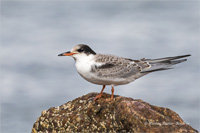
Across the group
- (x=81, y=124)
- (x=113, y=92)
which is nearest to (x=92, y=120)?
(x=81, y=124)

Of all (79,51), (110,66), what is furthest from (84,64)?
(110,66)

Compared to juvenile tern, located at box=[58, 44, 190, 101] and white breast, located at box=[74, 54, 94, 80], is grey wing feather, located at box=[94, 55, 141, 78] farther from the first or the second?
white breast, located at box=[74, 54, 94, 80]

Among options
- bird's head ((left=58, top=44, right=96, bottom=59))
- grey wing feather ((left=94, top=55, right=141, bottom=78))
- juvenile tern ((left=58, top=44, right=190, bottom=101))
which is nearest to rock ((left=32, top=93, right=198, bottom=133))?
juvenile tern ((left=58, top=44, right=190, bottom=101))

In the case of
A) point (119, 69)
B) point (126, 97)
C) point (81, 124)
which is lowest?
point (81, 124)

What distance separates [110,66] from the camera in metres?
9.83

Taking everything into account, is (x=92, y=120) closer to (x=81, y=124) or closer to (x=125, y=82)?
(x=81, y=124)

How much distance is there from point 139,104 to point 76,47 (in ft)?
7.81

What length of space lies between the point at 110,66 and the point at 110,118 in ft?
5.67

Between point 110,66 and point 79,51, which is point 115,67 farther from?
point 79,51

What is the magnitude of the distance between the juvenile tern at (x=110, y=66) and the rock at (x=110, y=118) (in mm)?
436

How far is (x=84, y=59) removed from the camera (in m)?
9.73

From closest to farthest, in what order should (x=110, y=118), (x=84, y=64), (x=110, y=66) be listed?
(x=110, y=118) < (x=84, y=64) < (x=110, y=66)

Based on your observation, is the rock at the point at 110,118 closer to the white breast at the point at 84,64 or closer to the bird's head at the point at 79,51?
the white breast at the point at 84,64

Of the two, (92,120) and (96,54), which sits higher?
(96,54)
